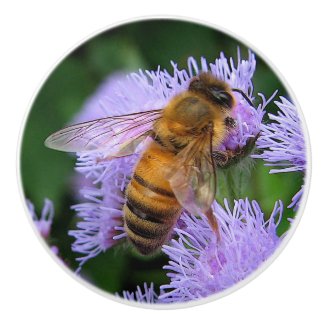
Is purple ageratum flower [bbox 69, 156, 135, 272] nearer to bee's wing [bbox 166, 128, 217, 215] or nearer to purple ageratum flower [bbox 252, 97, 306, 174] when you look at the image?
bee's wing [bbox 166, 128, 217, 215]

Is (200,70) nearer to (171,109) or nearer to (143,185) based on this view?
(171,109)

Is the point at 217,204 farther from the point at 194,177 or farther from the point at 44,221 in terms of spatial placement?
the point at 44,221

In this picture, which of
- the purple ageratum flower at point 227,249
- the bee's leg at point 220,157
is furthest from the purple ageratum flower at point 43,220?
the bee's leg at point 220,157

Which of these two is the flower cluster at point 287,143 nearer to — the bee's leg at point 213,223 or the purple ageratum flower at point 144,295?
the bee's leg at point 213,223

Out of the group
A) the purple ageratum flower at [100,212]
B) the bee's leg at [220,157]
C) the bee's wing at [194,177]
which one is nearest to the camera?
the bee's wing at [194,177]

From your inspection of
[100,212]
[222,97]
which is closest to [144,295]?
[100,212]

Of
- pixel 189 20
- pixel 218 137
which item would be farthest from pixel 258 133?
pixel 189 20
